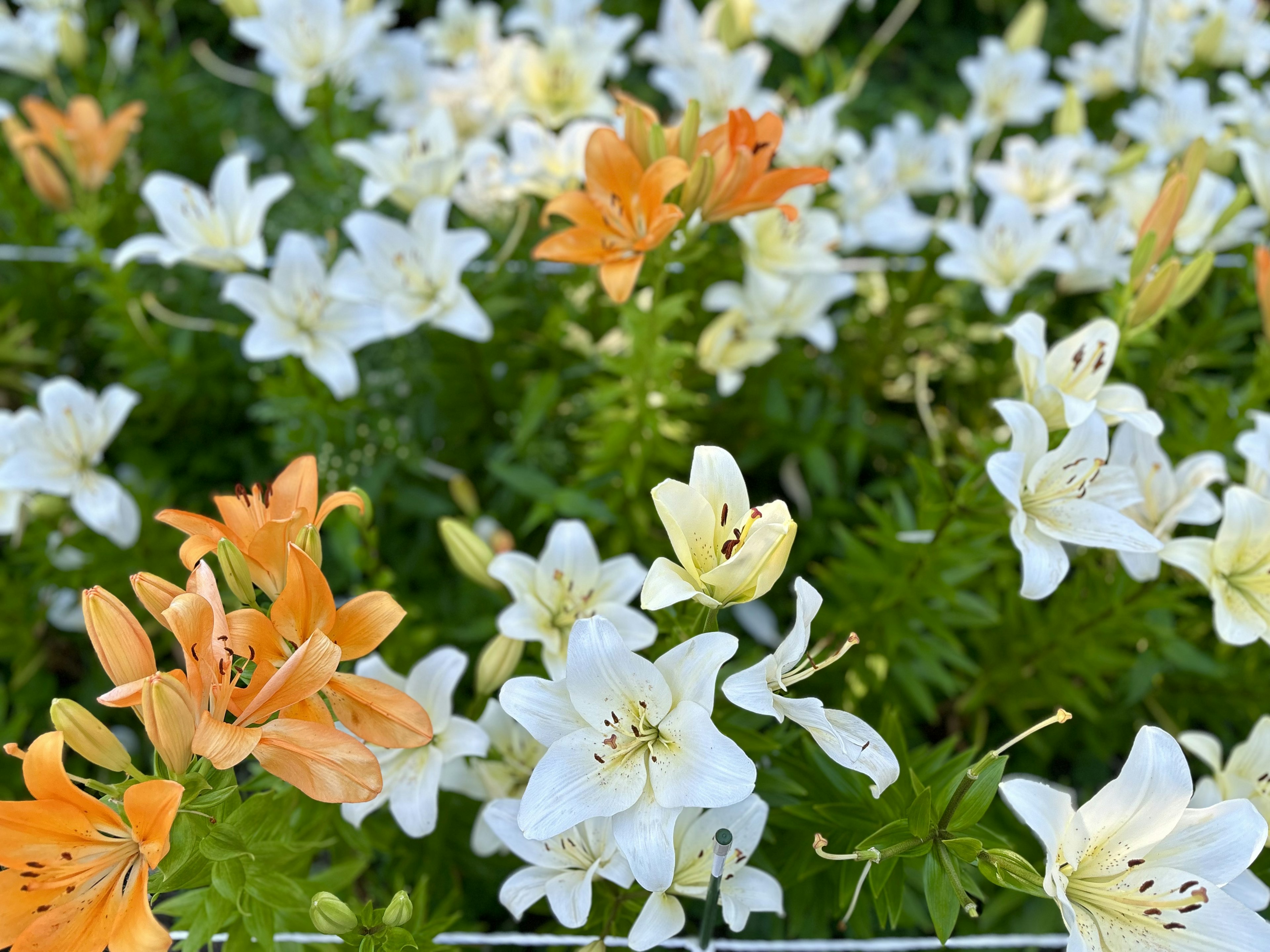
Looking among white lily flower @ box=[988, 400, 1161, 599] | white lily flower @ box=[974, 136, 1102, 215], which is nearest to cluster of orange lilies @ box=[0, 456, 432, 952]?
white lily flower @ box=[988, 400, 1161, 599]

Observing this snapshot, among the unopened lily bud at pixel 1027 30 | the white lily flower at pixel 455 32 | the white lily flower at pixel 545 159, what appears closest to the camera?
the white lily flower at pixel 545 159

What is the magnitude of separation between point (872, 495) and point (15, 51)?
2.31m

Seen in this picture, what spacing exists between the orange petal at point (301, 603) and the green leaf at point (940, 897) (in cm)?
65

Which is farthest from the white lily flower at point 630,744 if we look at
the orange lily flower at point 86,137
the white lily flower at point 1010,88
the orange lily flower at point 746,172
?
the white lily flower at point 1010,88

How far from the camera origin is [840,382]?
2146 millimetres

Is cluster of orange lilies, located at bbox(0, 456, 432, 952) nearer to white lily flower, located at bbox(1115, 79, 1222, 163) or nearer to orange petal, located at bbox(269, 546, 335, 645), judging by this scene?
orange petal, located at bbox(269, 546, 335, 645)

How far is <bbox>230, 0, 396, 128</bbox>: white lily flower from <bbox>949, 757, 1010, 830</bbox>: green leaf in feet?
5.98

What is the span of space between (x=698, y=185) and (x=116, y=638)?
837 millimetres

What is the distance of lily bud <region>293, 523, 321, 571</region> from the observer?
0.95 metres

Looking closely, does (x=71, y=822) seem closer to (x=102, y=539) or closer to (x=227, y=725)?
(x=227, y=725)

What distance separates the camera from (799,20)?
2150 millimetres

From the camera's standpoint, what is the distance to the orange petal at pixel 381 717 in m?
0.97

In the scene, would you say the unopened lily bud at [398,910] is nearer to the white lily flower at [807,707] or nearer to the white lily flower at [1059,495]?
the white lily flower at [807,707]

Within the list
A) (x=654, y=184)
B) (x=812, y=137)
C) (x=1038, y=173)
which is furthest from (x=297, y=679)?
(x=1038, y=173)
